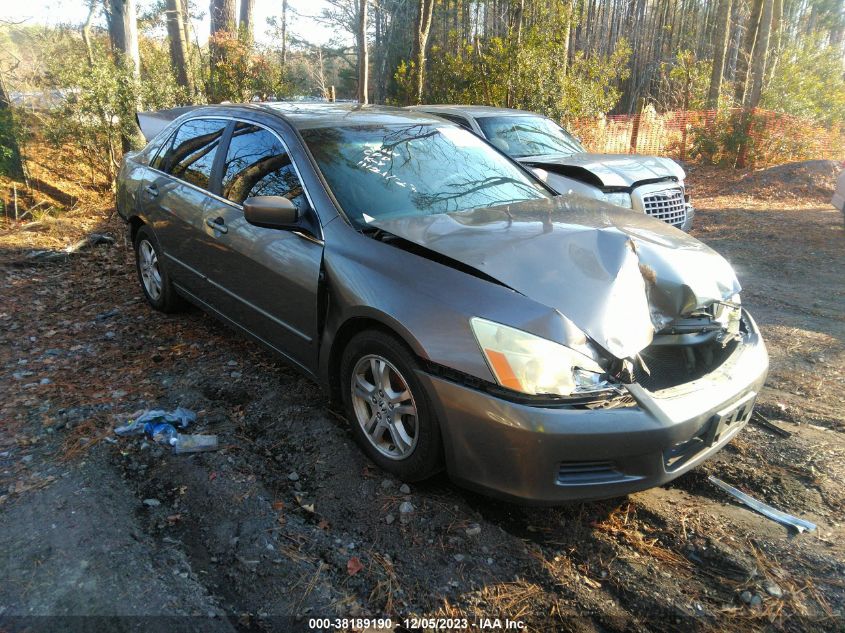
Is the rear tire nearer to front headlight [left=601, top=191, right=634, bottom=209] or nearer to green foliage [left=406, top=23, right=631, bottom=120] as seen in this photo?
front headlight [left=601, top=191, right=634, bottom=209]

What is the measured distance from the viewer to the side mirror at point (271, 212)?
10.3ft

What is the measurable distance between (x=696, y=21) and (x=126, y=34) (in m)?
34.6

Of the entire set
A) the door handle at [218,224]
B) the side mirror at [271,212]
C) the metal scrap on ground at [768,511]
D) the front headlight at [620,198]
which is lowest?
the metal scrap on ground at [768,511]

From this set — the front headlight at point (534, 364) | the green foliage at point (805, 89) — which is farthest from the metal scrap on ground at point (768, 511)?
the green foliage at point (805, 89)

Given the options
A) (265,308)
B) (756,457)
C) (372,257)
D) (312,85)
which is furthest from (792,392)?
(312,85)

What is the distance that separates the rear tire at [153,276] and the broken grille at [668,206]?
4790 mm

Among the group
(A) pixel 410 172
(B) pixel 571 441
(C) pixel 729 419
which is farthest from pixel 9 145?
(C) pixel 729 419

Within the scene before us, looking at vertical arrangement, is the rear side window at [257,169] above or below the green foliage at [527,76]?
below

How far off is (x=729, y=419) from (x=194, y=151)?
3.91 m

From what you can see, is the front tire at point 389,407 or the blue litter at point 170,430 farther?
the blue litter at point 170,430

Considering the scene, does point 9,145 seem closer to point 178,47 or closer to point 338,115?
point 338,115

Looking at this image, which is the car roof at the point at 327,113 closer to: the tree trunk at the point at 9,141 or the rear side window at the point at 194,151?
the rear side window at the point at 194,151

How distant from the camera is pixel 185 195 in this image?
14.1 ft

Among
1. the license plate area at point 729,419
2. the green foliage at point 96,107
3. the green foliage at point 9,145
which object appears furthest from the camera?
the green foliage at point 96,107
